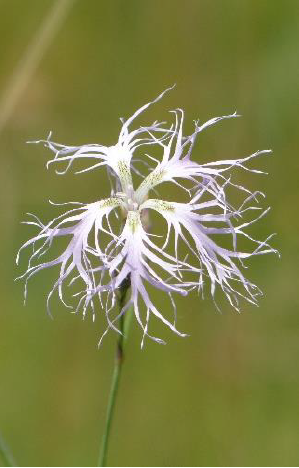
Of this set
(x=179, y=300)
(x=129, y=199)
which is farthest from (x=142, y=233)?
(x=179, y=300)

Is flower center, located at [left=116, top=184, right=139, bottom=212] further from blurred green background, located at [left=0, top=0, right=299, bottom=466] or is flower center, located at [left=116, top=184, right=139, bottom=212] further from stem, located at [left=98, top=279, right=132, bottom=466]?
blurred green background, located at [left=0, top=0, right=299, bottom=466]

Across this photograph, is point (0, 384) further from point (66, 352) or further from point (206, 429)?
point (206, 429)

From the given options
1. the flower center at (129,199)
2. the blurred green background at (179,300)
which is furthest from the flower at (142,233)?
the blurred green background at (179,300)

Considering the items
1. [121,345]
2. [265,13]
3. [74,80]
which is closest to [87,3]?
[74,80]

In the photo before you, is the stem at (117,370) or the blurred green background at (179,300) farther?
the blurred green background at (179,300)

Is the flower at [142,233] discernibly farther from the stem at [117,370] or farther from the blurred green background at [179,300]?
the blurred green background at [179,300]

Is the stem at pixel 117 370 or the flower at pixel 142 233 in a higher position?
the flower at pixel 142 233

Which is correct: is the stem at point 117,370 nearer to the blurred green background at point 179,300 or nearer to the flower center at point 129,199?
the flower center at point 129,199

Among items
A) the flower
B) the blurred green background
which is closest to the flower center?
the flower
